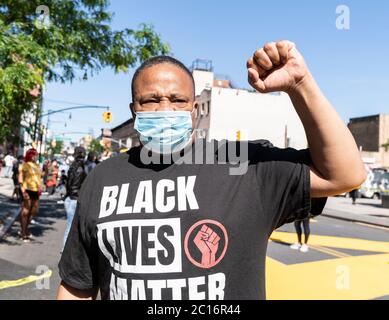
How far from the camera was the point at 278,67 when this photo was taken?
149 cm

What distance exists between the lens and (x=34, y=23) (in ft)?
28.1

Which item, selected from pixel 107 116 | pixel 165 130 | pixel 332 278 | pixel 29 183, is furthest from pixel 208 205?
pixel 107 116

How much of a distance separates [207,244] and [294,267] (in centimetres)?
616

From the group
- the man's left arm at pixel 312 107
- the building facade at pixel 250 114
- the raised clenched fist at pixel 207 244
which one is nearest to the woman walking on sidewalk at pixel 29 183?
the raised clenched fist at pixel 207 244

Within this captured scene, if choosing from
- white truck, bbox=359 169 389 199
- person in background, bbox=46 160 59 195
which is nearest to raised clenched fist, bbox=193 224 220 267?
person in background, bbox=46 160 59 195

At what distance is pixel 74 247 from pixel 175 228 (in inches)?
18.8

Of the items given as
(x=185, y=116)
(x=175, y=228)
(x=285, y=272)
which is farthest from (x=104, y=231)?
(x=285, y=272)

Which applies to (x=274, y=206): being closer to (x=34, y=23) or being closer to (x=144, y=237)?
(x=144, y=237)

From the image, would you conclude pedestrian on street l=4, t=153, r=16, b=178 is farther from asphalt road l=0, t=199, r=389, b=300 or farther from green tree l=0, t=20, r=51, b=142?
green tree l=0, t=20, r=51, b=142

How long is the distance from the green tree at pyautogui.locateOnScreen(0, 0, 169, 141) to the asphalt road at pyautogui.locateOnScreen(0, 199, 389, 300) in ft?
7.85

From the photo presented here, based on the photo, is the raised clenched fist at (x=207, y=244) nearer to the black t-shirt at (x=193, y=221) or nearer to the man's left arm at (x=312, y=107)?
the black t-shirt at (x=193, y=221)

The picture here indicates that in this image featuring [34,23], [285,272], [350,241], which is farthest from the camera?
[350,241]

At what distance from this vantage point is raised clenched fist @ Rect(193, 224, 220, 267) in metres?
1.50

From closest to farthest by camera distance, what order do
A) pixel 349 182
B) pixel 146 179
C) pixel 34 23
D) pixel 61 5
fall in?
pixel 349 182 → pixel 146 179 → pixel 34 23 → pixel 61 5
